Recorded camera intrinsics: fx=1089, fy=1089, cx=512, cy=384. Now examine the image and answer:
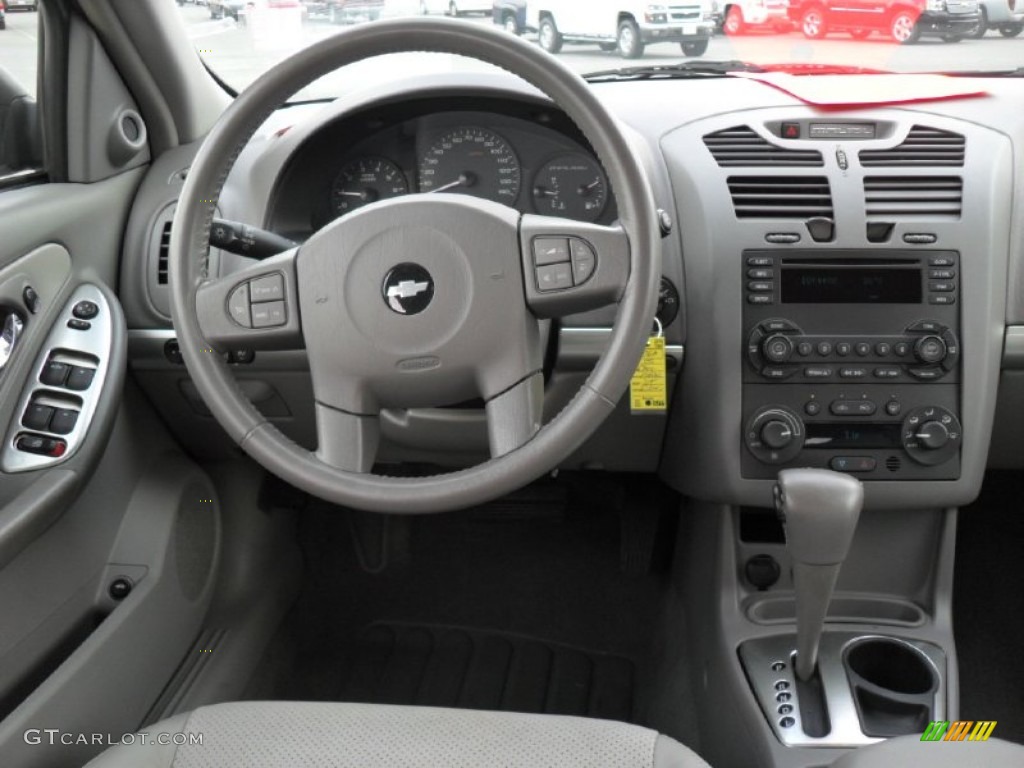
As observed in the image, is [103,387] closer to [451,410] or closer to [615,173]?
[451,410]

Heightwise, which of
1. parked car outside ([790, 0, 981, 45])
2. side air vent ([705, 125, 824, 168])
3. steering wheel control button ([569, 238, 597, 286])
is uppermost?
parked car outside ([790, 0, 981, 45])

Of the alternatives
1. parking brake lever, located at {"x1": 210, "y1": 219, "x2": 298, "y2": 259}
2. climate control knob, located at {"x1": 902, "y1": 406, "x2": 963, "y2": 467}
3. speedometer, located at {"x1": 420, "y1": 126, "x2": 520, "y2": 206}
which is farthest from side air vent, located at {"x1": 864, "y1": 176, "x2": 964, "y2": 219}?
parking brake lever, located at {"x1": 210, "y1": 219, "x2": 298, "y2": 259}

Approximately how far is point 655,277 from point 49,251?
40.7 inches

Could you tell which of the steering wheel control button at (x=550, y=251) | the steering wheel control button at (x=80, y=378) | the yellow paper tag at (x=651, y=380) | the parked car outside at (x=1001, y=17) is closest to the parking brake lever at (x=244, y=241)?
the steering wheel control button at (x=550, y=251)

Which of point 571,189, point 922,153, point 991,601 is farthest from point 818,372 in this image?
point 991,601

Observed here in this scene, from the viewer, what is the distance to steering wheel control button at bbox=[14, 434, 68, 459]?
5.47 feet

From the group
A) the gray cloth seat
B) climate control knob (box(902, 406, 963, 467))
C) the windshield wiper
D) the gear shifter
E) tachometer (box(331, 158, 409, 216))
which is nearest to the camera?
the gray cloth seat

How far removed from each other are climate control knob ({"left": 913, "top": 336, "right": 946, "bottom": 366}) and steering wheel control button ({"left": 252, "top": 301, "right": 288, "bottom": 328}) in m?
1.00

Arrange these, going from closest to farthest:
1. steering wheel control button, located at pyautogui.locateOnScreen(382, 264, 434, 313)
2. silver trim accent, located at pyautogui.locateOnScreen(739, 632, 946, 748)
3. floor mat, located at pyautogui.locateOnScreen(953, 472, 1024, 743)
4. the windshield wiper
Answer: steering wheel control button, located at pyautogui.locateOnScreen(382, 264, 434, 313), silver trim accent, located at pyautogui.locateOnScreen(739, 632, 946, 748), the windshield wiper, floor mat, located at pyautogui.locateOnScreen(953, 472, 1024, 743)

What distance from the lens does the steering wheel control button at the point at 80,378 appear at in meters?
1.75

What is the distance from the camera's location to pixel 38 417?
5.56 ft

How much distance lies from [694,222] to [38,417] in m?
1.09

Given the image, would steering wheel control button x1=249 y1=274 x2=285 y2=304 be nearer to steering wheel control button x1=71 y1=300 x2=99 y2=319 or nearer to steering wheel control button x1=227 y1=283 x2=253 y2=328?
steering wheel control button x1=227 y1=283 x2=253 y2=328

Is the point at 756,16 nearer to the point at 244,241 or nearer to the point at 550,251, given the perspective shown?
the point at 550,251
